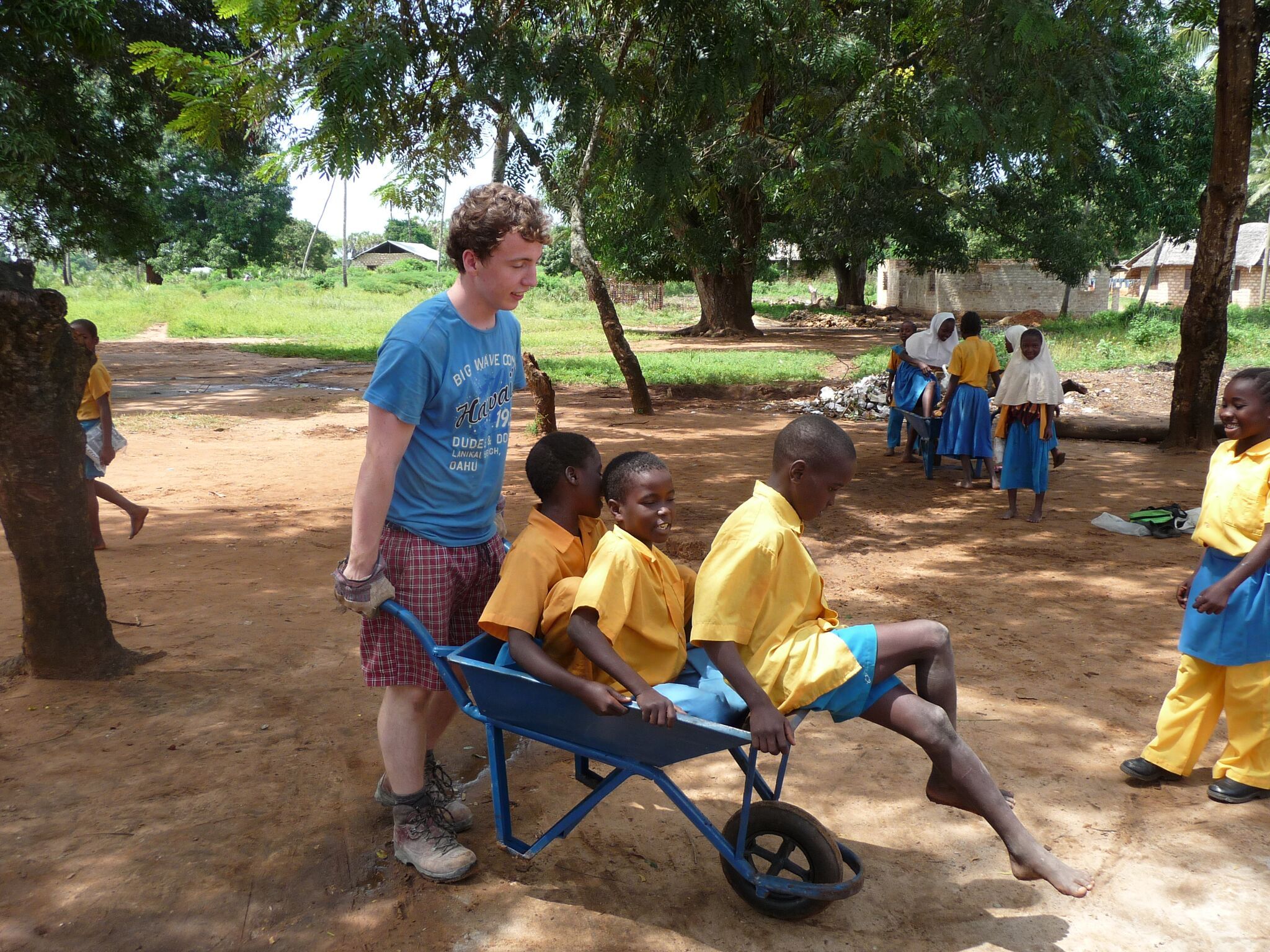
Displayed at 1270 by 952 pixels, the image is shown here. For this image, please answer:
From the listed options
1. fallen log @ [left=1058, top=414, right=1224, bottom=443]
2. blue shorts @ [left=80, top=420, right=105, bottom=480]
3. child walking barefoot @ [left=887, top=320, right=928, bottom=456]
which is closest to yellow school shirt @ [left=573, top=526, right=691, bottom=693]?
blue shorts @ [left=80, top=420, right=105, bottom=480]

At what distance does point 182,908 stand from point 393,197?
8144 mm

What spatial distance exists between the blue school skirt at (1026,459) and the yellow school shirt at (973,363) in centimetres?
96

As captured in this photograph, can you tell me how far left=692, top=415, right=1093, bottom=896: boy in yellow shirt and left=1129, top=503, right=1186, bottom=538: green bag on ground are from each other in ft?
16.6

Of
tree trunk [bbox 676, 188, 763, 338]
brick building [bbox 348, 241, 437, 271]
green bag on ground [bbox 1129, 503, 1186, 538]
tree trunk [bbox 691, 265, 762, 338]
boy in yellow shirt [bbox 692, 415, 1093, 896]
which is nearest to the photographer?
boy in yellow shirt [bbox 692, 415, 1093, 896]

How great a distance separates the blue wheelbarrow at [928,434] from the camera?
8.48m

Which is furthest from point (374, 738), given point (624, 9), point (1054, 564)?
point (624, 9)

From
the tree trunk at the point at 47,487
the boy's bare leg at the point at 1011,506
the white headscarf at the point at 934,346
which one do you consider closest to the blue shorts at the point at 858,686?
the tree trunk at the point at 47,487

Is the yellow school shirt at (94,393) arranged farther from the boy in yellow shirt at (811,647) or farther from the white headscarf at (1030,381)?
the white headscarf at (1030,381)

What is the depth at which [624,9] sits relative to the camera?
680 centimetres

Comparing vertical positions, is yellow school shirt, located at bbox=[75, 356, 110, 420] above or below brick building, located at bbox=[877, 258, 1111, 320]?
below

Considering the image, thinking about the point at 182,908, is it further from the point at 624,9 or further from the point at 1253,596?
the point at 624,9

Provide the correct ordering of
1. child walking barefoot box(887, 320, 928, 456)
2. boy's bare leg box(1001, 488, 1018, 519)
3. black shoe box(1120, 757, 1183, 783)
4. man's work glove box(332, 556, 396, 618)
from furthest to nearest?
child walking barefoot box(887, 320, 928, 456) → boy's bare leg box(1001, 488, 1018, 519) → black shoe box(1120, 757, 1183, 783) → man's work glove box(332, 556, 396, 618)

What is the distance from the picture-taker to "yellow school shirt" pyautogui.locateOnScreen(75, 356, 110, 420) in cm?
595

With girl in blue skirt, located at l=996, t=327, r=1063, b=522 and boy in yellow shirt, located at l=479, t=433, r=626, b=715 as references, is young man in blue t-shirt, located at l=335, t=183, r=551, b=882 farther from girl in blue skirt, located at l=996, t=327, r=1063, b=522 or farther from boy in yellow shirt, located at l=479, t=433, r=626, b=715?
girl in blue skirt, located at l=996, t=327, r=1063, b=522
